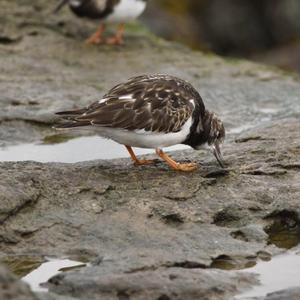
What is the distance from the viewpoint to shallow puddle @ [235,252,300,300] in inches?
192

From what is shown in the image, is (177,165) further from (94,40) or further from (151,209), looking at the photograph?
(94,40)

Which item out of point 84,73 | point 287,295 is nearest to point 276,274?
point 287,295

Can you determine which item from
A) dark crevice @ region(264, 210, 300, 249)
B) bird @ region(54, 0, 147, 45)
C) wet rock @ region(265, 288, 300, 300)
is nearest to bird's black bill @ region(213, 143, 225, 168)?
dark crevice @ region(264, 210, 300, 249)

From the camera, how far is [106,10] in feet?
35.7

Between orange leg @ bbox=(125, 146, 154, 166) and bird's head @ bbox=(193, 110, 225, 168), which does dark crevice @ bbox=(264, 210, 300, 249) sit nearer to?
bird's head @ bbox=(193, 110, 225, 168)

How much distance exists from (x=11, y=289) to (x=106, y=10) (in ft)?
24.3

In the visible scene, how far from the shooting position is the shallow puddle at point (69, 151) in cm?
741

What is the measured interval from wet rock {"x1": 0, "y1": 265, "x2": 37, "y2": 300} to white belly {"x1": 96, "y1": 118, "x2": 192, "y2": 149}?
239 cm

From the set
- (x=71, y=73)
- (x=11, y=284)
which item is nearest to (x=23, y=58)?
Answer: (x=71, y=73)

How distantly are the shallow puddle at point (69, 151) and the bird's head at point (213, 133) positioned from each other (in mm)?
998

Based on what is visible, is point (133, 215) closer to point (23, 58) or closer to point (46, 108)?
point (46, 108)

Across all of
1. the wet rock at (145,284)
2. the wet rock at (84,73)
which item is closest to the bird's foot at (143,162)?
the wet rock at (84,73)

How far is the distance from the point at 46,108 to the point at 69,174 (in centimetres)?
237

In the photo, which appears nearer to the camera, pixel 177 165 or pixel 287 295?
pixel 287 295
